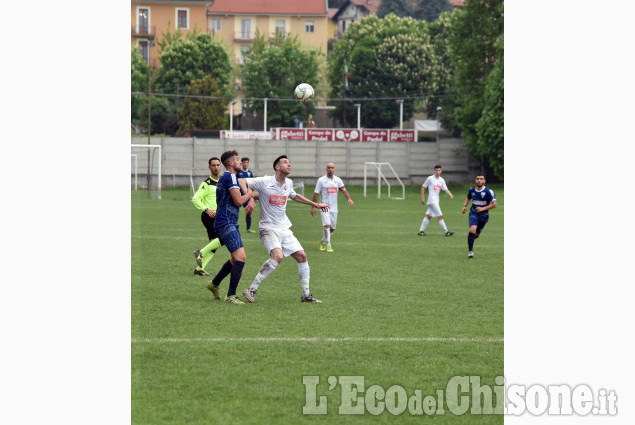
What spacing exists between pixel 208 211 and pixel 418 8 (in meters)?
102

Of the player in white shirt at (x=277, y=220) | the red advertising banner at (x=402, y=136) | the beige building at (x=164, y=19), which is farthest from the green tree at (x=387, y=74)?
the player in white shirt at (x=277, y=220)

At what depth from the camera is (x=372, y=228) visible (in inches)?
951

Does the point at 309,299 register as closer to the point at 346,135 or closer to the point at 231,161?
the point at 231,161

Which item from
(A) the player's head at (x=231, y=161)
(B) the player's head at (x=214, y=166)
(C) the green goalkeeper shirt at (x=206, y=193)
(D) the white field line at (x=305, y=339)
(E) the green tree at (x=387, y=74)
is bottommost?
(D) the white field line at (x=305, y=339)

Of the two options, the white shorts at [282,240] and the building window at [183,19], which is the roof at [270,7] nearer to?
the building window at [183,19]

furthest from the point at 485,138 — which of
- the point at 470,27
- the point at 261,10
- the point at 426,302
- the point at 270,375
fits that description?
the point at 261,10

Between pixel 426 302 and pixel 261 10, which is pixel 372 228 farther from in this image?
pixel 261 10

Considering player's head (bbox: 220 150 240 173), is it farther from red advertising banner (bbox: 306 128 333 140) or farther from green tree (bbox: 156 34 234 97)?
green tree (bbox: 156 34 234 97)

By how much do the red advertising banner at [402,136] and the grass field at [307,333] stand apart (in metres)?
38.0

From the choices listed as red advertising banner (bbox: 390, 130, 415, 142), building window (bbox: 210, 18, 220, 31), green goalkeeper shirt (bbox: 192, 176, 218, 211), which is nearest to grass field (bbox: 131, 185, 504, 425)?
green goalkeeper shirt (bbox: 192, 176, 218, 211)

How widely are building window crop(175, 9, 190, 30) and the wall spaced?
31.5 m

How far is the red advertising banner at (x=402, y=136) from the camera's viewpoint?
2164 inches

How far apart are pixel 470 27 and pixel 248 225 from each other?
3304 cm

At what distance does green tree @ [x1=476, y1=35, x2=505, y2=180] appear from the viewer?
4644 cm
